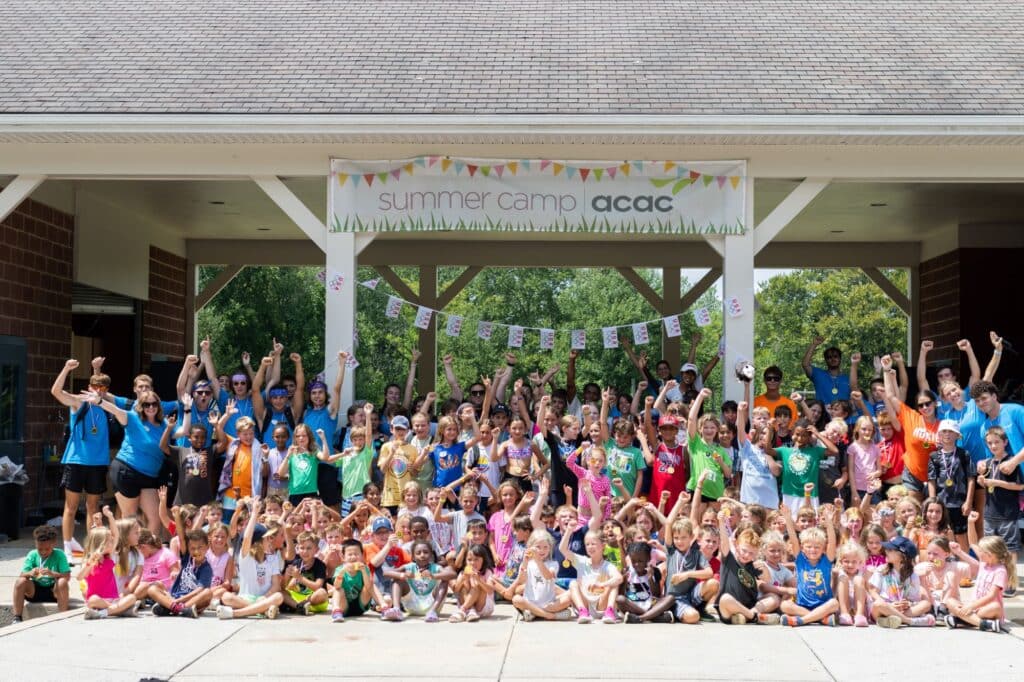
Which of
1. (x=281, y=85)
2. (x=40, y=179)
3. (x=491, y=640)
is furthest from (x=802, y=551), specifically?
(x=40, y=179)

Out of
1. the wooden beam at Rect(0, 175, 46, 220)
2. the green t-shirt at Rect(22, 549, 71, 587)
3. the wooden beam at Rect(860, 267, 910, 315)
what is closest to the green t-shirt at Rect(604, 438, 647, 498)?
the green t-shirt at Rect(22, 549, 71, 587)

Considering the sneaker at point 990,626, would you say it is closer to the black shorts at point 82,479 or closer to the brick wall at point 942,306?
the black shorts at point 82,479

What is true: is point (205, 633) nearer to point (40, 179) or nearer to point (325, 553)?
point (325, 553)

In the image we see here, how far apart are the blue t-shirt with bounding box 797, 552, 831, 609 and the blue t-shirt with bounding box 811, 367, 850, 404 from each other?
3728 mm

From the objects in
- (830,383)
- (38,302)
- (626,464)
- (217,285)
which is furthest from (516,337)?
(217,285)

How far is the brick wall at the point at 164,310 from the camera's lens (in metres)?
16.5

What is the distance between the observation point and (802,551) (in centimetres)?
794

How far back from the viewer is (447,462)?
→ 9383mm

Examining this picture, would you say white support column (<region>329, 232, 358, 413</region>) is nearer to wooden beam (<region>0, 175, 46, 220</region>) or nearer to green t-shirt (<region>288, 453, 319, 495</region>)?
green t-shirt (<region>288, 453, 319, 495</region>)

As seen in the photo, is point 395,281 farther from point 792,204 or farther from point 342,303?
point 792,204

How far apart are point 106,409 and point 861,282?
42.2m

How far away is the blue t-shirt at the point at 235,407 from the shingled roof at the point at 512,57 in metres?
2.58

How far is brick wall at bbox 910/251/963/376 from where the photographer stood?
52.7 feet

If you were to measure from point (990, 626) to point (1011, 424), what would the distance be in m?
2.32
